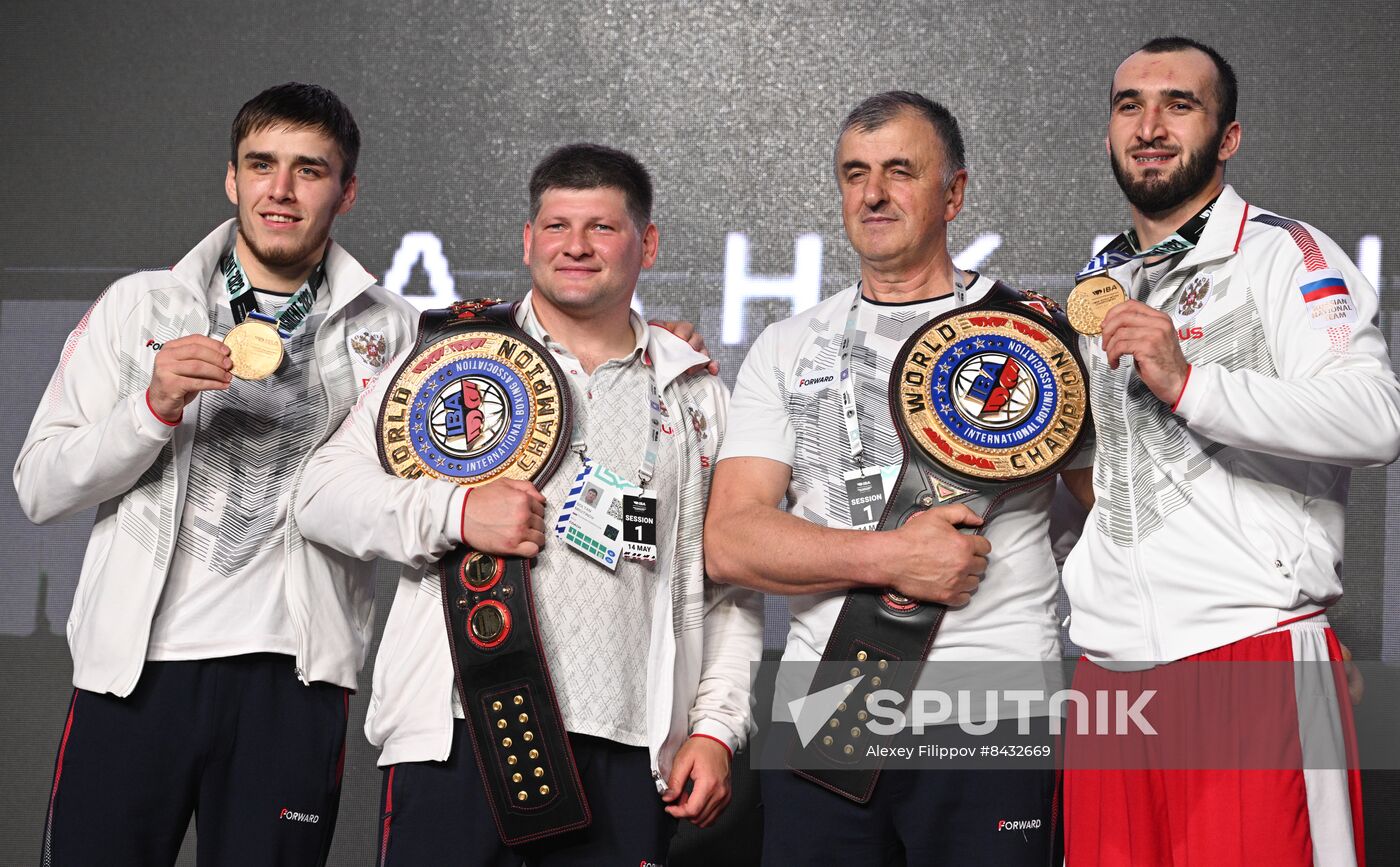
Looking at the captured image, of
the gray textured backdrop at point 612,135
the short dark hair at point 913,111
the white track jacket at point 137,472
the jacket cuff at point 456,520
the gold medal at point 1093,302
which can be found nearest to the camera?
the gold medal at point 1093,302

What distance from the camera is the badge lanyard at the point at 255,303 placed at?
2297mm

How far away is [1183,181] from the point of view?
2035 millimetres

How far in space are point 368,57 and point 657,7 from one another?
2.89ft

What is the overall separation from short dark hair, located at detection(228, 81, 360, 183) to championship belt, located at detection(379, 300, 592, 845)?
0.41 m

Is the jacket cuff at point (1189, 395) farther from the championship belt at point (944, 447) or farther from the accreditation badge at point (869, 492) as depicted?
the accreditation badge at point (869, 492)

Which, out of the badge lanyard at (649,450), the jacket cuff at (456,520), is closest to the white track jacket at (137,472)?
the jacket cuff at (456,520)

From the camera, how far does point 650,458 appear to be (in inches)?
84.8

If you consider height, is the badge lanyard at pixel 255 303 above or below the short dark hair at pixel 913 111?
below

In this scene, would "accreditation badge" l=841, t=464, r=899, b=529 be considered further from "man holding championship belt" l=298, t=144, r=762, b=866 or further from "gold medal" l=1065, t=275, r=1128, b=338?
"gold medal" l=1065, t=275, r=1128, b=338

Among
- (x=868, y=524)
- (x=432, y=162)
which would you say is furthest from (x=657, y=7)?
(x=868, y=524)

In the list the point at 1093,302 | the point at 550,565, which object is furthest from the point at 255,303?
the point at 1093,302

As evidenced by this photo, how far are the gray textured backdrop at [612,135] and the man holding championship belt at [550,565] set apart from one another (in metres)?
1.35

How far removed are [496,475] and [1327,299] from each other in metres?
1.37

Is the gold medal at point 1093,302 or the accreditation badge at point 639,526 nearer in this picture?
the gold medal at point 1093,302
